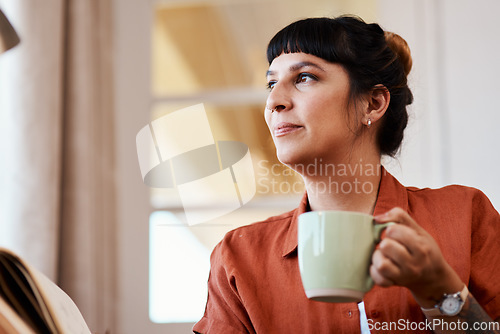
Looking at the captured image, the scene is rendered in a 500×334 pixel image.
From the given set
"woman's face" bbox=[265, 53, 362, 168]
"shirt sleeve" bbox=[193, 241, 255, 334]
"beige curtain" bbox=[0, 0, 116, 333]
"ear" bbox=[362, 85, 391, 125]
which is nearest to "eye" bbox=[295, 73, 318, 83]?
"woman's face" bbox=[265, 53, 362, 168]

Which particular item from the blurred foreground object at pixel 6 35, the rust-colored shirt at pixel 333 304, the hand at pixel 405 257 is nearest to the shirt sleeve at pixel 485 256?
the rust-colored shirt at pixel 333 304

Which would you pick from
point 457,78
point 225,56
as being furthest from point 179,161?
point 457,78

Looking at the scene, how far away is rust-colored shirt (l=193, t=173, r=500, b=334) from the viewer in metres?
0.93

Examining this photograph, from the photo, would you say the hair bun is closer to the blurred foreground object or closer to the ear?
the ear

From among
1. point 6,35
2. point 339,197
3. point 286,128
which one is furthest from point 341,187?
point 6,35

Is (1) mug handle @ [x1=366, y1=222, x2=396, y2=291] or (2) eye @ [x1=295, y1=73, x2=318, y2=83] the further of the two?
(2) eye @ [x1=295, y1=73, x2=318, y2=83]

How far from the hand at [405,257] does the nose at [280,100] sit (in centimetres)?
40

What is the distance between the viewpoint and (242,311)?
100cm

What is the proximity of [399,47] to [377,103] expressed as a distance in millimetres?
136

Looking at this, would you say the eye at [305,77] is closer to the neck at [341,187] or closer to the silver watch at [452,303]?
the neck at [341,187]

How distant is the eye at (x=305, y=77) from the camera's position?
1.06m

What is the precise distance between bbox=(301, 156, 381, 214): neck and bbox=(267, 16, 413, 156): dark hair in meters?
0.13

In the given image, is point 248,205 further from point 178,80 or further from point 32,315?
point 32,315

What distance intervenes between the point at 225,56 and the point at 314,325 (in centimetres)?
101
